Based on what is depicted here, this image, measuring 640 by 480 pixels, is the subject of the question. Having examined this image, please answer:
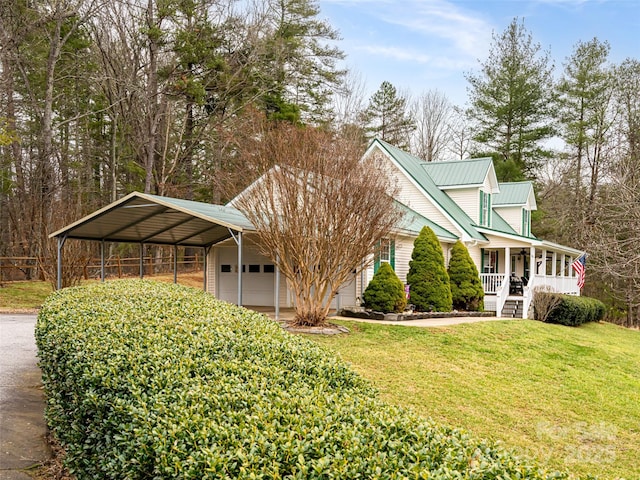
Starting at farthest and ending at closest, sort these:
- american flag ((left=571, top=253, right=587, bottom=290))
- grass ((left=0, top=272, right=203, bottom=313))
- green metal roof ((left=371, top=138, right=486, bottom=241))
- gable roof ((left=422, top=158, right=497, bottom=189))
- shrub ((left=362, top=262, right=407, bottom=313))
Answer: american flag ((left=571, top=253, right=587, bottom=290)) → gable roof ((left=422, top=158, right=497, bottom=189)) → green metal roof ((left=371, top=138, right=486, bottom=241)) → grass ((left=0, top=272, right=203, bottom=313)) → shrub ((left=362, top=262, right=407, bottom=313))

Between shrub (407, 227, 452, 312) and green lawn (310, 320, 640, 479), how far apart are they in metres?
2.64

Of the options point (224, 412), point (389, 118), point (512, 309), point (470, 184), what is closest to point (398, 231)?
point (512, 309)

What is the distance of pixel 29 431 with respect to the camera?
5.17 metres

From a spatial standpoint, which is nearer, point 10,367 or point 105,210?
point 10,367

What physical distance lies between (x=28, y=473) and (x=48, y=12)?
2071 centimetres

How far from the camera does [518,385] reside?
8.38 meters

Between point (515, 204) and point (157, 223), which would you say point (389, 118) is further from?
point (157, 223)

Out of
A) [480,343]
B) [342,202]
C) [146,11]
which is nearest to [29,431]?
[342,202]

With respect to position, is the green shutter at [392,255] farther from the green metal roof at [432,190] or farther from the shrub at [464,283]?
the green metal roof at [432,190]

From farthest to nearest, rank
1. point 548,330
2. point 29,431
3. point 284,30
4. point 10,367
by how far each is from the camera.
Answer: point 284,30
point 548,330
point 10,367
point 29,431

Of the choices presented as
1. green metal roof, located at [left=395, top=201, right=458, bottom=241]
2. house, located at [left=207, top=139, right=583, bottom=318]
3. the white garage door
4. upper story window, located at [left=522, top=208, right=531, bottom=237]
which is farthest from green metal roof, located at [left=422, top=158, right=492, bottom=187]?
the white garage door

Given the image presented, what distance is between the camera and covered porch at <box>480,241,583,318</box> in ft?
61.2

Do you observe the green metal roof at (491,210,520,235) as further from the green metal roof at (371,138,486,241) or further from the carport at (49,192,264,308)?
the carport at (49,192,264,308)

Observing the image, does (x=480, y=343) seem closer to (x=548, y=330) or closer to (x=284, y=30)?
(x=548, y=330)
